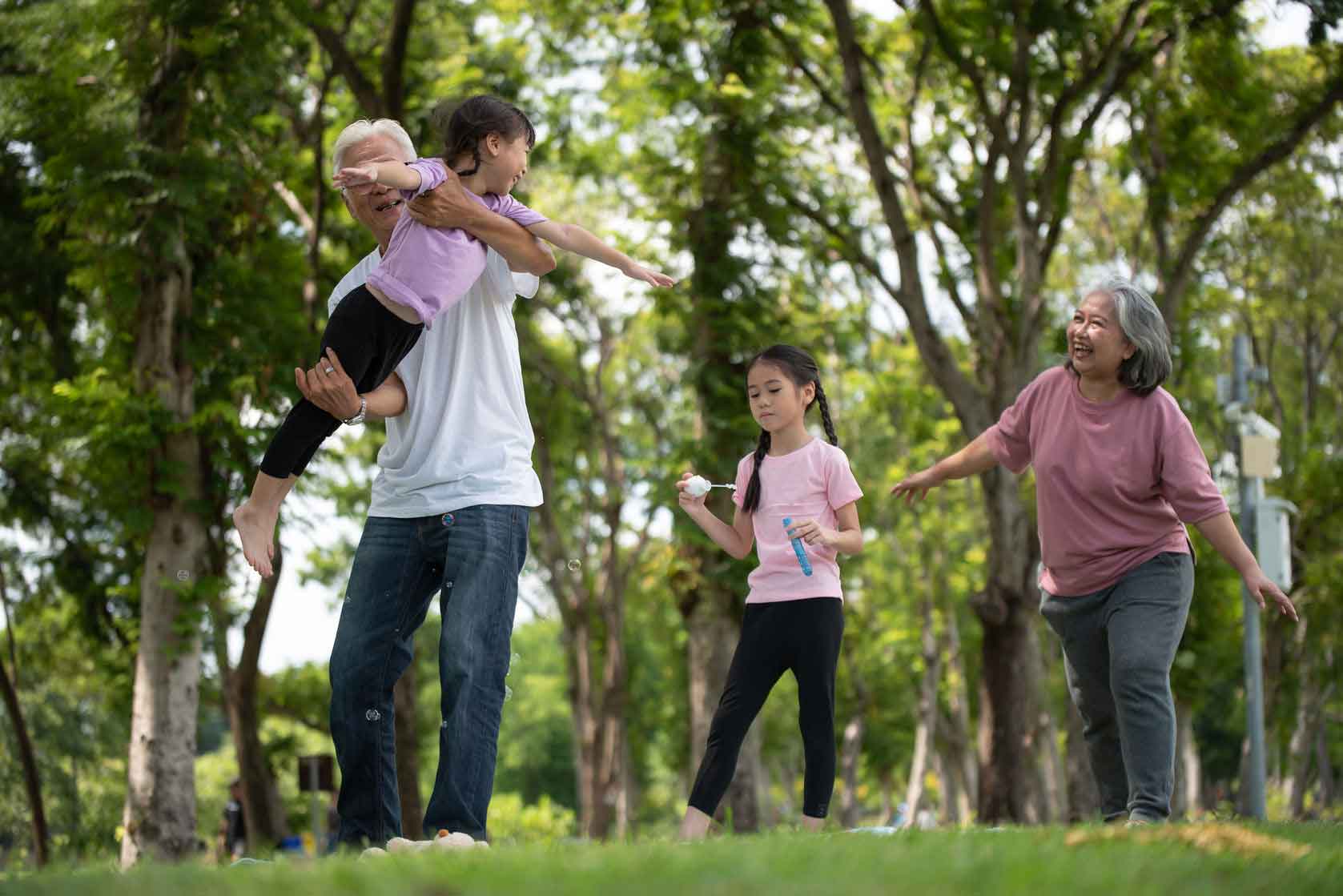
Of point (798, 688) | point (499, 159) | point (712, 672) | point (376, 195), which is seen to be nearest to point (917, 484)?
point (798, 688)

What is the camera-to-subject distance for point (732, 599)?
16.7m

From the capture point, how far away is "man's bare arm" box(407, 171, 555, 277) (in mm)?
4719

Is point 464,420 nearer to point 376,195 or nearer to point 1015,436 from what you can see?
point 376,195

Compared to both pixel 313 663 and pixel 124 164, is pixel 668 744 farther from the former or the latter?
pixel 124 164

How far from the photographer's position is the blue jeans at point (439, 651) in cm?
461

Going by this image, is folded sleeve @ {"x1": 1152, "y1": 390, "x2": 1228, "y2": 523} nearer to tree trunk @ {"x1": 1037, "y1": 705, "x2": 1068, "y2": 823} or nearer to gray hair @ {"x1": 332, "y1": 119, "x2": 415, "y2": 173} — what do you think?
gray hair @ {"x1": 332, "y1": 119, "x2": 415, "y2": 173}

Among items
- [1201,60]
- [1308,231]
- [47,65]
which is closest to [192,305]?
[47,65]

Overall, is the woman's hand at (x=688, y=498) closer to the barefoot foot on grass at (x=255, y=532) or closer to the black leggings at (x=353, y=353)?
the black leggings at (x=353, y=353)

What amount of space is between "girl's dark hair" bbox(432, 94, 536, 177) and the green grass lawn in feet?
7.90

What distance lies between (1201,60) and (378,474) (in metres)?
12.1

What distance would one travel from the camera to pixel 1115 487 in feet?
18.7

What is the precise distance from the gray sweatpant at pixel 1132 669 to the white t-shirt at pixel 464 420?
2332 mm

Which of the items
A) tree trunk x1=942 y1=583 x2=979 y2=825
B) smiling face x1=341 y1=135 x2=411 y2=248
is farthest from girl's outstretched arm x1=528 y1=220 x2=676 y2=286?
tree trunk x1=942 y1=583 x2=979 y2=825

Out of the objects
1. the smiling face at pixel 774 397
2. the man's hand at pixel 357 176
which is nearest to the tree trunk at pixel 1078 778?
the smiling face at pixel 774 397
